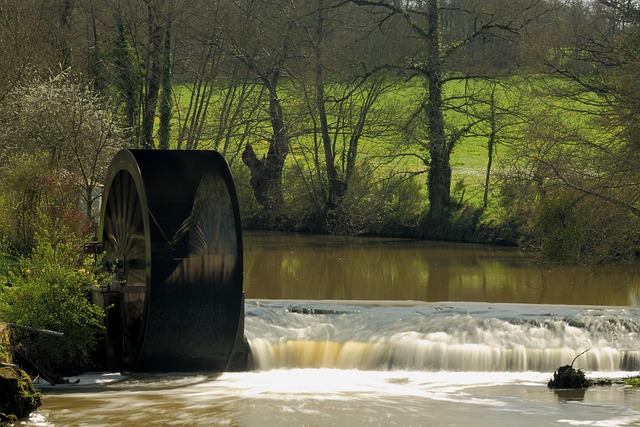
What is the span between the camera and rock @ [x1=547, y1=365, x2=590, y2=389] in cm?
1440

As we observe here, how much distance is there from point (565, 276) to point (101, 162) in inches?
475

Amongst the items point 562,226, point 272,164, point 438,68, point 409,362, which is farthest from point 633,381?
point 272,164

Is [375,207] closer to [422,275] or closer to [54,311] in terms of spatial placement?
[422,275]

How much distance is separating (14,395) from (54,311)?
284 cm

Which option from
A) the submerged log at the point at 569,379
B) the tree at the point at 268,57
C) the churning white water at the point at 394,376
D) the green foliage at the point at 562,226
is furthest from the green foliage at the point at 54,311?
the tree at the point at 268,57

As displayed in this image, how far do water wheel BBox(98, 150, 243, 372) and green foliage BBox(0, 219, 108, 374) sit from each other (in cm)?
52

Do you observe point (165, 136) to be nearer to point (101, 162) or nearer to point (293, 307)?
point (101, 162)

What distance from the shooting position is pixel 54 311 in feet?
47.8

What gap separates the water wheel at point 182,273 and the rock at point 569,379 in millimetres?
4246

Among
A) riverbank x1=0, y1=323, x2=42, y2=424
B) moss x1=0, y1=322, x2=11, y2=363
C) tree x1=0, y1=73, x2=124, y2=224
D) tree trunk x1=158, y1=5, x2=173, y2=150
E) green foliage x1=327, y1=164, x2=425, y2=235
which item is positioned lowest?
riverbank x1=0, y1=323, x2=42, y2=424

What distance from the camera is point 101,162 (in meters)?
29.8

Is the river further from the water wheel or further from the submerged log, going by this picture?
the water wheel

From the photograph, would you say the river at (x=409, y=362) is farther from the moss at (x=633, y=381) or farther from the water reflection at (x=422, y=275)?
the moss at (x=633, y=381)

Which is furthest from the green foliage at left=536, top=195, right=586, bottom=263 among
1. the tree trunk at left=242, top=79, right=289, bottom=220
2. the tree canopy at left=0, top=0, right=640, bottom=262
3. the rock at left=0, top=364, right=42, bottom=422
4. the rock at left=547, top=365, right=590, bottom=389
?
the tree trunk at left=242, top=79, right=289, bottom=220
